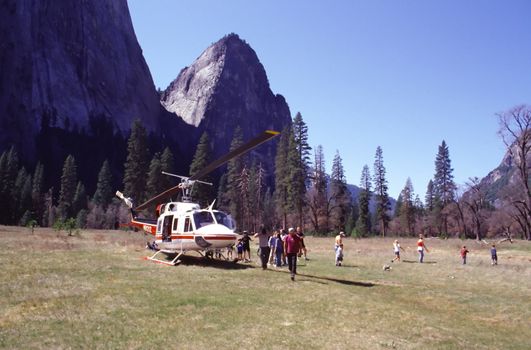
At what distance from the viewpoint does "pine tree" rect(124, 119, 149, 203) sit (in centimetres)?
6420

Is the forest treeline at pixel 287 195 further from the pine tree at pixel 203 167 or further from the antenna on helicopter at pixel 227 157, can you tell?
the antenna on helicopter at pixel 227 157

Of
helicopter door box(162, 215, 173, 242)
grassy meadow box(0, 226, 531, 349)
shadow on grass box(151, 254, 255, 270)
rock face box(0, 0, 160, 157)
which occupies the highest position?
rock face box(0, 0, 160, 157)

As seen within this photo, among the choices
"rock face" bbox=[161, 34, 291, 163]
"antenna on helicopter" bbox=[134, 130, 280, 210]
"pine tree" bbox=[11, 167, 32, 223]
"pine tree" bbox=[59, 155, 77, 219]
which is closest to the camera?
"antenna on helicopter" bbox=[134, 130, 280, 210]

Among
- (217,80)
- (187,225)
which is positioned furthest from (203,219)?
(217,80)

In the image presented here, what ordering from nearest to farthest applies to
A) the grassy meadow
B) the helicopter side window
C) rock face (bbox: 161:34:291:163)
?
1. the grassy meadow
2. the helicopter side window
3. rock face (bbox: 161:34:291:163)

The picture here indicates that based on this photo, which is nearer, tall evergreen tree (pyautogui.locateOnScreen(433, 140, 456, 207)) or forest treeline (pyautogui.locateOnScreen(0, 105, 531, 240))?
forest treeline (pyautogui.locateOnScreen(0, 105, 531, 240))

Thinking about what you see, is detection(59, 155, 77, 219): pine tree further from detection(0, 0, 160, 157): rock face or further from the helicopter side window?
the helicopter side window

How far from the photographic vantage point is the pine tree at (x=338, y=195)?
7288cm

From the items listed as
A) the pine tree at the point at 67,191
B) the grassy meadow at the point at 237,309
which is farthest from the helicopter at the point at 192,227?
the pine tree at the point at 67,191

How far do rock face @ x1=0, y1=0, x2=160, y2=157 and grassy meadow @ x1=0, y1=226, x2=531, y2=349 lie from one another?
350 ft

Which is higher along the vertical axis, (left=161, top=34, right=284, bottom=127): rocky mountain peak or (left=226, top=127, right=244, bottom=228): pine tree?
(left=161, top=34, right=284, bottom=127): rocky mountain peak

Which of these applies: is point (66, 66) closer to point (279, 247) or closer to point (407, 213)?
point (407, 213)

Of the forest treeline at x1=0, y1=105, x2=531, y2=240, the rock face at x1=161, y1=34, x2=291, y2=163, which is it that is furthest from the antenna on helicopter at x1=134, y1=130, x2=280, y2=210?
the rock face at x1=161, y1=34, x2=291, y2=163

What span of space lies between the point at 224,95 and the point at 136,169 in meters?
111
